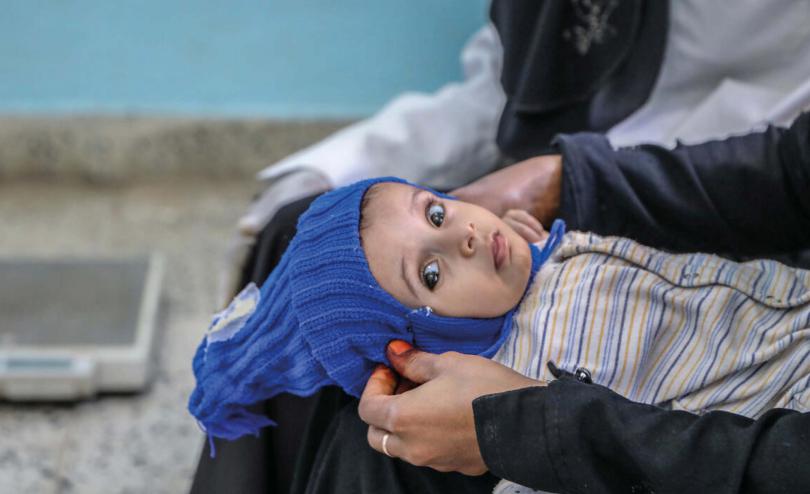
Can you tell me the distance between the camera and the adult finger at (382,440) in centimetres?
92

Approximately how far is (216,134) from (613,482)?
1.56 meters

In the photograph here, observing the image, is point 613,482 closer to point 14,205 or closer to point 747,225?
point 747,225

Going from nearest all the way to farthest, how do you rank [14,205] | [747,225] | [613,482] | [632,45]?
[613,482]
[747,225]
[632,45]
[14,205]

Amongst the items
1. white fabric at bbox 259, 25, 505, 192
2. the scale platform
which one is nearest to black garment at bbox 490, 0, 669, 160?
white fabric at bbox 259, 25, 505, 192

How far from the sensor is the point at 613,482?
850mm

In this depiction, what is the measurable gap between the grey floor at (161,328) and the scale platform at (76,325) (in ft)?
0.16

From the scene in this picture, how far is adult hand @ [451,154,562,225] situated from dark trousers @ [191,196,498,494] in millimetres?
220

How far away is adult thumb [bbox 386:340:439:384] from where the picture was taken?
96 cm

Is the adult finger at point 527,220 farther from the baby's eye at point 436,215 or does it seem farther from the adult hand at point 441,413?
the adult hand at point 441,413

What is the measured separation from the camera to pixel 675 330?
103 cm

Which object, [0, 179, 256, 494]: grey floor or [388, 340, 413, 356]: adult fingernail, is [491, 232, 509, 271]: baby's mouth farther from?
[0, 179, 256, 494]: grey floor

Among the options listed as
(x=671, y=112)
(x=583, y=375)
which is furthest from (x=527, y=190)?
(x=671, y=112)

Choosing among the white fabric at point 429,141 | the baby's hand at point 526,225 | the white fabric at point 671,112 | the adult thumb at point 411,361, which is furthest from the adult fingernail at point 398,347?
the white fabric at point 429,141

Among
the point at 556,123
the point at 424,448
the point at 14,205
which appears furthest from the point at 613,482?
the point at 14,205
